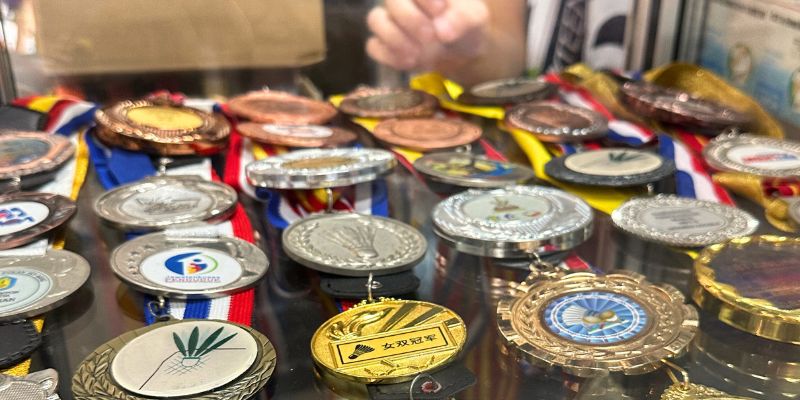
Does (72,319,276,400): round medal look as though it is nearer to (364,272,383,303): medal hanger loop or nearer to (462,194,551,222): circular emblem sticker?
(364,272,383,303): medal hanger loop

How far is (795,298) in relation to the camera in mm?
1111

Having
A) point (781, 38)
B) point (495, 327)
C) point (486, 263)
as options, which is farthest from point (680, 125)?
point (495, 327)

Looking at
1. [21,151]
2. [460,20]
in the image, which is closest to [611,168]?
[460,20]

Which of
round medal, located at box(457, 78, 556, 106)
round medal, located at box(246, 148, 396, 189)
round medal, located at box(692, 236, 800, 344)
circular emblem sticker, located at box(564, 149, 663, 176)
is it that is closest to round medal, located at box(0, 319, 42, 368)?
round medal, located at box(246, 148, 396, 189)

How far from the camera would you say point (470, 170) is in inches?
61.7

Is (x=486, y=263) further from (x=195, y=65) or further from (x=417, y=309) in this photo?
(x=195, y=65)

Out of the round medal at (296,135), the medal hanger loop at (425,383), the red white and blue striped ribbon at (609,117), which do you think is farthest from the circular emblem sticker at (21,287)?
the red white and blue striped ribbon at (609,117)

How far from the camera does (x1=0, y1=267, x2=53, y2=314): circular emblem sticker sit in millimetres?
1078

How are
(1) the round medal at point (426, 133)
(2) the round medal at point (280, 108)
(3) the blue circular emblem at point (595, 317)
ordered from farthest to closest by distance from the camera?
(2) the round medal at point (280, 108), (1) the round medal at point (426, 133), (3) the blue circular emblem at point (595, 317)

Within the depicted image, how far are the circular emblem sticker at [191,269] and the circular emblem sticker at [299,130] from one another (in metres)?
0.54

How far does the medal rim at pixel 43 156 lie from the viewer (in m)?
1.53

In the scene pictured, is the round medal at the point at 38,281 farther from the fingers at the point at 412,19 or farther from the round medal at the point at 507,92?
the fingers at the point at 412,19

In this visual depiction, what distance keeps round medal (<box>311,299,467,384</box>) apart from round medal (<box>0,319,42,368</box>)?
330mm

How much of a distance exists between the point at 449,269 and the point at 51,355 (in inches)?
21.7
